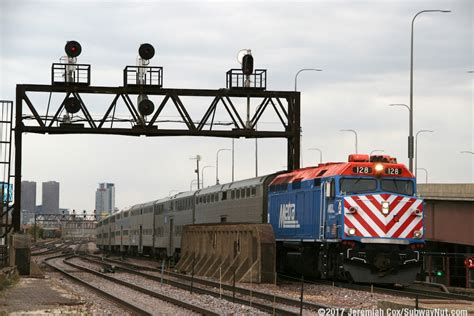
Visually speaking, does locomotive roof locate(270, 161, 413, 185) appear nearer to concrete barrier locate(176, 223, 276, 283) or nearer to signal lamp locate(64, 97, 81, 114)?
concrete barrier locate(176, 223, 276, 283)

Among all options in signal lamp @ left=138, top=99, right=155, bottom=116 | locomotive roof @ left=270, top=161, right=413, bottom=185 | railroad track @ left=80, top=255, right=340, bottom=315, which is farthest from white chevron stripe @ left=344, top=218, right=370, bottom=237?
signal lamp @ left=138, top=99, right=155, bottom=116

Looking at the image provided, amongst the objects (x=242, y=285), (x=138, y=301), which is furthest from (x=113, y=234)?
(x=138, y=301)

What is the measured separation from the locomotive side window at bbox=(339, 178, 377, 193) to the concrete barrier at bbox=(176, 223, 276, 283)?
16.0 feet

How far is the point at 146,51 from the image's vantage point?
48.1 meters

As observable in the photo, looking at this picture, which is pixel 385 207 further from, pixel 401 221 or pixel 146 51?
pixel 146 51

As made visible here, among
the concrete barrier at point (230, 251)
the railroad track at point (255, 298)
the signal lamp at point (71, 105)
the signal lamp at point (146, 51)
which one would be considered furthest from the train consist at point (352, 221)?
the signal lamp at point (71, 105)

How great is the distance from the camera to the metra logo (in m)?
37.1

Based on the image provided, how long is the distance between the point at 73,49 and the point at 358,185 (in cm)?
2017

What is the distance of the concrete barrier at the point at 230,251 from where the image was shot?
121ft

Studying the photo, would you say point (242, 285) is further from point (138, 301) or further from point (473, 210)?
point (473, 210)

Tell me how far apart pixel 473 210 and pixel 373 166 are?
15472mm

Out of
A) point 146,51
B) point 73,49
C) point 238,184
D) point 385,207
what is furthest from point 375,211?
point 73,49

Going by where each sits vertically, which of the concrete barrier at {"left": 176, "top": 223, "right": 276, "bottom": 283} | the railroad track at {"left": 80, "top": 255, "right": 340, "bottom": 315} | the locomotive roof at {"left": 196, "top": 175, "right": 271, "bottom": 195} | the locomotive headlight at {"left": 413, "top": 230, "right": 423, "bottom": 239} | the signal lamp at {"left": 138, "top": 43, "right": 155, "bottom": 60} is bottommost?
the railroad track at {"left": 80, "top": 255, "right": 340, "bottom": 315}

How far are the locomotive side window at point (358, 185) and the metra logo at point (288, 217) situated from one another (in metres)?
4.25
